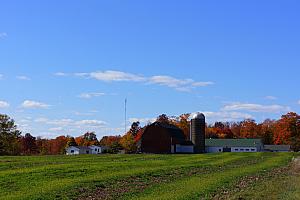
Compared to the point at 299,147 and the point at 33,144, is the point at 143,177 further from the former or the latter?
the point at 33,144

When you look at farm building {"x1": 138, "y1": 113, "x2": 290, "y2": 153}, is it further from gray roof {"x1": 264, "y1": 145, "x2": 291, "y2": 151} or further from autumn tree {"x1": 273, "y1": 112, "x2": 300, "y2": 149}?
autumn tree {"x1": 273, "y1": 112, "x2": 300, "y2": 149}

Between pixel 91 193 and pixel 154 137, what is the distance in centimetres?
10230

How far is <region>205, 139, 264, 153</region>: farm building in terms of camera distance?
146 m

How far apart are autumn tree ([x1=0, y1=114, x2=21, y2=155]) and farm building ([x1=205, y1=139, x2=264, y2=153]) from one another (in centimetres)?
5699

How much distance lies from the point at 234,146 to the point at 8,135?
66.5 metres

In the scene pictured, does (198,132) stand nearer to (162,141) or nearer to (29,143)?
(162,141)

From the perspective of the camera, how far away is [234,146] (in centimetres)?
14800

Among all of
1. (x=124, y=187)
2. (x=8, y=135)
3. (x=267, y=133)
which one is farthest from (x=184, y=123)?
(x=124, y=187)

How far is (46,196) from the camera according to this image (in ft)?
71.4

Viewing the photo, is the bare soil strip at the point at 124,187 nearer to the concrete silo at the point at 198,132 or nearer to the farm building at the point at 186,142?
the farm building at the point at 186,142

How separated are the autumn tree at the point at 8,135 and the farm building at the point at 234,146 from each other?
57.0 m

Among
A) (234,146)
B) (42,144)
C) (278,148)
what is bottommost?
(278,148)

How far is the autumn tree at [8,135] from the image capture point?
357ft

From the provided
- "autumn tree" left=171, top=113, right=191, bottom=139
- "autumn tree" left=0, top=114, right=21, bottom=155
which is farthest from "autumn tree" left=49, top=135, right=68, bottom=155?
"autumn tree" left=0, top=114, right=21, bottom=155
